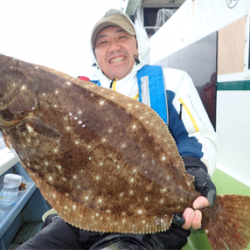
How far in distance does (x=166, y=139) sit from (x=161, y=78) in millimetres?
713

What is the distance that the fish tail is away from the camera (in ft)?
3.42

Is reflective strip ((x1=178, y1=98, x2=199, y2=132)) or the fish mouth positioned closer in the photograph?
reflective strip ((x1=178, y1=98, x2=199, y2=132))

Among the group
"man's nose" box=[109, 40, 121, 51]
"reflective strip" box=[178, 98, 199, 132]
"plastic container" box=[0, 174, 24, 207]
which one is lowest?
"plastic container" box=[0, 174, 24, 207]

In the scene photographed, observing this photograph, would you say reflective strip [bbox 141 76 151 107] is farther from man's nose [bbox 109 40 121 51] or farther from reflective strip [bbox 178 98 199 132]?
man's nose [bbox 109 40 121 51]

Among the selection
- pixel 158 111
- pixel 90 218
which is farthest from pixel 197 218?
pixel 158 111

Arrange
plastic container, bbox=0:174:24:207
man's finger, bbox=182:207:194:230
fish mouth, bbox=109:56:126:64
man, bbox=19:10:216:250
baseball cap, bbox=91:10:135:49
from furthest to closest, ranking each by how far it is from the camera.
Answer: plastic container, bbox=0:174:24:207 → fish mouth, bbox=109:56:126:64 → baseball cap, bbox=91:10:135:49 → man, bbox=19:10:216:250 → man's finger, bbox=182:207:194:230

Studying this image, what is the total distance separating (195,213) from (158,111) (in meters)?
0.72

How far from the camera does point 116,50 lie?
1.78 m

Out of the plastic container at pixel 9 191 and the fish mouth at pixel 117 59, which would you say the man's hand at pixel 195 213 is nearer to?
the fish mouth at pixel 117 59

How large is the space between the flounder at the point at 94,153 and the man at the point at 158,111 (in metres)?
0.18

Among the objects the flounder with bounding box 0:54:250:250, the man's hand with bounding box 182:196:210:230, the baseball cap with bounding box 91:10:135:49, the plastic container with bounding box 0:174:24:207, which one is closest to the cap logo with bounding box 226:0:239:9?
the baseball cap with bounding box 91:10:135:49

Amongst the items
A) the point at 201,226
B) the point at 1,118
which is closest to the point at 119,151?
the point at 1,118

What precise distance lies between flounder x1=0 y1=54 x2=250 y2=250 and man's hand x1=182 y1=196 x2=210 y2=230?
3 centimetres

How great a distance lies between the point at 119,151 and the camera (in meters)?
0.93
